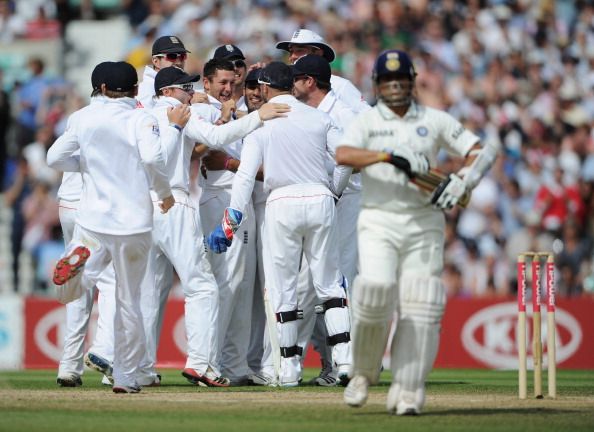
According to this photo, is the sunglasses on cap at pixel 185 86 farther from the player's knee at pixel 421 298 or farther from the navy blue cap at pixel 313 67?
the player's knee at pixel 421 298

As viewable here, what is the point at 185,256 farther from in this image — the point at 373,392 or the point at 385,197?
the point at 385,197

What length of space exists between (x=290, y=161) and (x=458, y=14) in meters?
13.0

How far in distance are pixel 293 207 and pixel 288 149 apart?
1.55 feet

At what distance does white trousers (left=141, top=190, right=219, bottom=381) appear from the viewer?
1093 centimetres

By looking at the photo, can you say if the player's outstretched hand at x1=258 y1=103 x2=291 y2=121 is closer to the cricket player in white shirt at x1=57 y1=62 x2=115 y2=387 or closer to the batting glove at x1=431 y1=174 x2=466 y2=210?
the cricket player in white shirt at x1=57 y1=62 x2=115 y2=387

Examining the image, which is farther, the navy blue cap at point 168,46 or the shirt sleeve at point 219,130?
the navy blue cap at point 168,46

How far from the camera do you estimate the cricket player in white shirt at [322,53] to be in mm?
12273

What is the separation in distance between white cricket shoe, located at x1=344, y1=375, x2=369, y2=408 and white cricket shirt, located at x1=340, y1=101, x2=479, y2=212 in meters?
1.10

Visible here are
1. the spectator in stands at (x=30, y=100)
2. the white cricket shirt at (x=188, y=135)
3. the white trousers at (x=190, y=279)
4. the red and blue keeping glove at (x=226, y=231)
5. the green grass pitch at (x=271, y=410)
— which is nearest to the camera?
the green grass pitch at (x=271, y=410)

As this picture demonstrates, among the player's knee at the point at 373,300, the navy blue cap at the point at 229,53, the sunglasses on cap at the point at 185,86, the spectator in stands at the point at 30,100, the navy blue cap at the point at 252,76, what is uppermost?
the spectator in stands at the point at 30,100

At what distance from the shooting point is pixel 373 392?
10.6 meters

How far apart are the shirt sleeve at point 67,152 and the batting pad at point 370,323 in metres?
2.68

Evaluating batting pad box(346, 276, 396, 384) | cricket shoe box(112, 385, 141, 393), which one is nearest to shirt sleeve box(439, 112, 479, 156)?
batting pad box(346, 276, 396, 384)

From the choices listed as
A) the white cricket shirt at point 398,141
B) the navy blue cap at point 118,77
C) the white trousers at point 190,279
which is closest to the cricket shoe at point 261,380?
the white trousers at point 190,279
